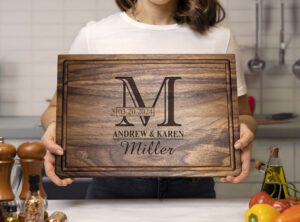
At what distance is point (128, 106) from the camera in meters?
1.08

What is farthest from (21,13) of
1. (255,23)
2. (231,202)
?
(231,202)

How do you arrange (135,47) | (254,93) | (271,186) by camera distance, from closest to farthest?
(271,186) < (135,47) < (254,93)

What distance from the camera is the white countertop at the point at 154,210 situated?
96 centimetres

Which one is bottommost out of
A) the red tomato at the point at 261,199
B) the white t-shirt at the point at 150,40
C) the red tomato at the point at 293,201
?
the red tomato at the point at 261,199

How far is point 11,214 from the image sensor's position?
2.73 ft

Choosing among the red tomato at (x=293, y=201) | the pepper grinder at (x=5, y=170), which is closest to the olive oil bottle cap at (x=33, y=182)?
the pepper grinder at (x=5, y=170)

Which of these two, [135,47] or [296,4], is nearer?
[135,47]

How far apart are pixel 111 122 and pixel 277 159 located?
42 cm

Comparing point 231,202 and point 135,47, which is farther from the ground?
point 135,47

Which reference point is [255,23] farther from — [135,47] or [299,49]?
[135,47]

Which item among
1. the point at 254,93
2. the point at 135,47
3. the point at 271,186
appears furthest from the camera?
the point at 254,93

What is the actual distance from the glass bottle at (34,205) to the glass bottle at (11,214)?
3cm

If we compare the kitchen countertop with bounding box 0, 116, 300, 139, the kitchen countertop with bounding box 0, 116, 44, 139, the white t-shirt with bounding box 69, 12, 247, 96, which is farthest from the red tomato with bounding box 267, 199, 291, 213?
the kitchen countertop with bounding box 0, 116, 44, 139

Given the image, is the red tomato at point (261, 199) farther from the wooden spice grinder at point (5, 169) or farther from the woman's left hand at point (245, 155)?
the wooden spice grinder at point (5, 169)
